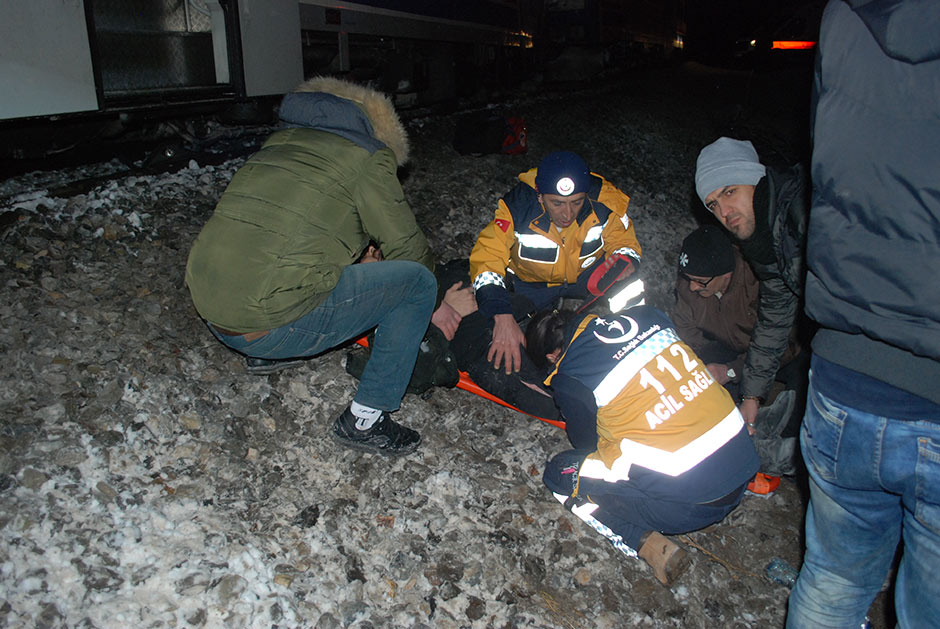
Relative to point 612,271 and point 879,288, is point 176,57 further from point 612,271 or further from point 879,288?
→ point 879,288

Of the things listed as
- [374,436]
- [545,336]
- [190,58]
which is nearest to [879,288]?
[545,336]

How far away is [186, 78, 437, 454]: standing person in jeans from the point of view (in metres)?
2.09

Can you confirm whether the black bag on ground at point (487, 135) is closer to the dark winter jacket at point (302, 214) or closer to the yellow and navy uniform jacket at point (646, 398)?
the dark winter jacket at point (302, 214)

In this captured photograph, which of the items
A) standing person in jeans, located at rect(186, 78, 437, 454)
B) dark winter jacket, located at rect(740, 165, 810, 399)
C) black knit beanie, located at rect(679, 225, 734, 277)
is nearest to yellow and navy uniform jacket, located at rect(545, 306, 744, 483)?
dark winter jacket, located at rect(740, 165, 810, 399)

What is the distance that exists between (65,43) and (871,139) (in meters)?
4.15

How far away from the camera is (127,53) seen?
448cm

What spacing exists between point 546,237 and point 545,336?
2.64 ft

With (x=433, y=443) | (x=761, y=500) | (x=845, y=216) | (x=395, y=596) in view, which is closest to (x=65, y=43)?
(x=433, y=443)

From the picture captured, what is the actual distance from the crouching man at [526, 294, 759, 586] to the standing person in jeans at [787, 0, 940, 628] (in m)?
0.83

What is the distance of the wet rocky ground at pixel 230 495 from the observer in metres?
2.02

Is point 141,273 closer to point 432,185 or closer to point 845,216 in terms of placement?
point 432,185

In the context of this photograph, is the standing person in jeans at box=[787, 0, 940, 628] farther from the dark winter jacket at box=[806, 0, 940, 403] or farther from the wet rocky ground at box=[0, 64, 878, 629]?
the wet rocky ground at box=[0, 64, 878, 629]

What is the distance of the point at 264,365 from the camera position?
9.47 feet

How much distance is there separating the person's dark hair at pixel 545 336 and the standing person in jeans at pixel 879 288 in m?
1.60
